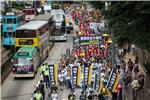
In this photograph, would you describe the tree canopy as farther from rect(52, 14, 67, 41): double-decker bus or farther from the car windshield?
rect(52, 14, 67, 41): double-decker bus

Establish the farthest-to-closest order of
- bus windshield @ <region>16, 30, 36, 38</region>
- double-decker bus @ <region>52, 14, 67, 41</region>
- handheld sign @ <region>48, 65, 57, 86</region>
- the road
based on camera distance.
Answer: double-decker bus @ <region>52, 14, 67, 41</region> → bus windshield @ <region>16, 30, 36, 38</region> → the road → handheld sign @ <region>48, 65, 57, 86</region>

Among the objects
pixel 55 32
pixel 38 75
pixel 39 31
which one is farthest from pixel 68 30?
pixel 38 75

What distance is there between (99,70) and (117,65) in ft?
12.8

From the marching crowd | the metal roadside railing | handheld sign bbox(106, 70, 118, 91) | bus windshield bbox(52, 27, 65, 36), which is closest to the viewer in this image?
the marching crowd

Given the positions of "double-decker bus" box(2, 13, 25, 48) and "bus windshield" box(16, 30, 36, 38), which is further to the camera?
"double-decker bus" box(2, 13, 25, 48)

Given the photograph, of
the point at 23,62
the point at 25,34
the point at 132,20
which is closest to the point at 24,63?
the point at 23,62

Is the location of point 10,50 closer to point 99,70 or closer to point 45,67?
point 45,67

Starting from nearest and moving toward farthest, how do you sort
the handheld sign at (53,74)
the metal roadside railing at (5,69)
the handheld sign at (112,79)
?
the handheld sign at (112,79)
the handheld sign at (53,74)
the metal roadside railing at (5,69)

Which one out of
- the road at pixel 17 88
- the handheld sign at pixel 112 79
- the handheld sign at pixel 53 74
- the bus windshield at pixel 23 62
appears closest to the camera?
the handheld sign at pixel 112 79

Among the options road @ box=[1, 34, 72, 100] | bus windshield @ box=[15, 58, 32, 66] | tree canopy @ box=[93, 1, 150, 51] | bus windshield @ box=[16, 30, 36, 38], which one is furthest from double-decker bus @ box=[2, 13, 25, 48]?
tree canopy @ box=[93, 1, 150, 51]

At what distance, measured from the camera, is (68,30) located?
66.7 meters

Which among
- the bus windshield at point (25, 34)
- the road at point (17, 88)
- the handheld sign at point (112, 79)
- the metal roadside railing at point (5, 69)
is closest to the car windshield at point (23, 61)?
the metal roadside railing at point (5, 69)

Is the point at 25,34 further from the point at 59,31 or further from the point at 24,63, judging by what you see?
the point at 59,31

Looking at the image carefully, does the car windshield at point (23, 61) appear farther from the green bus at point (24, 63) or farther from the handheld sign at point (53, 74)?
the handheld sign at point (53, 74)
